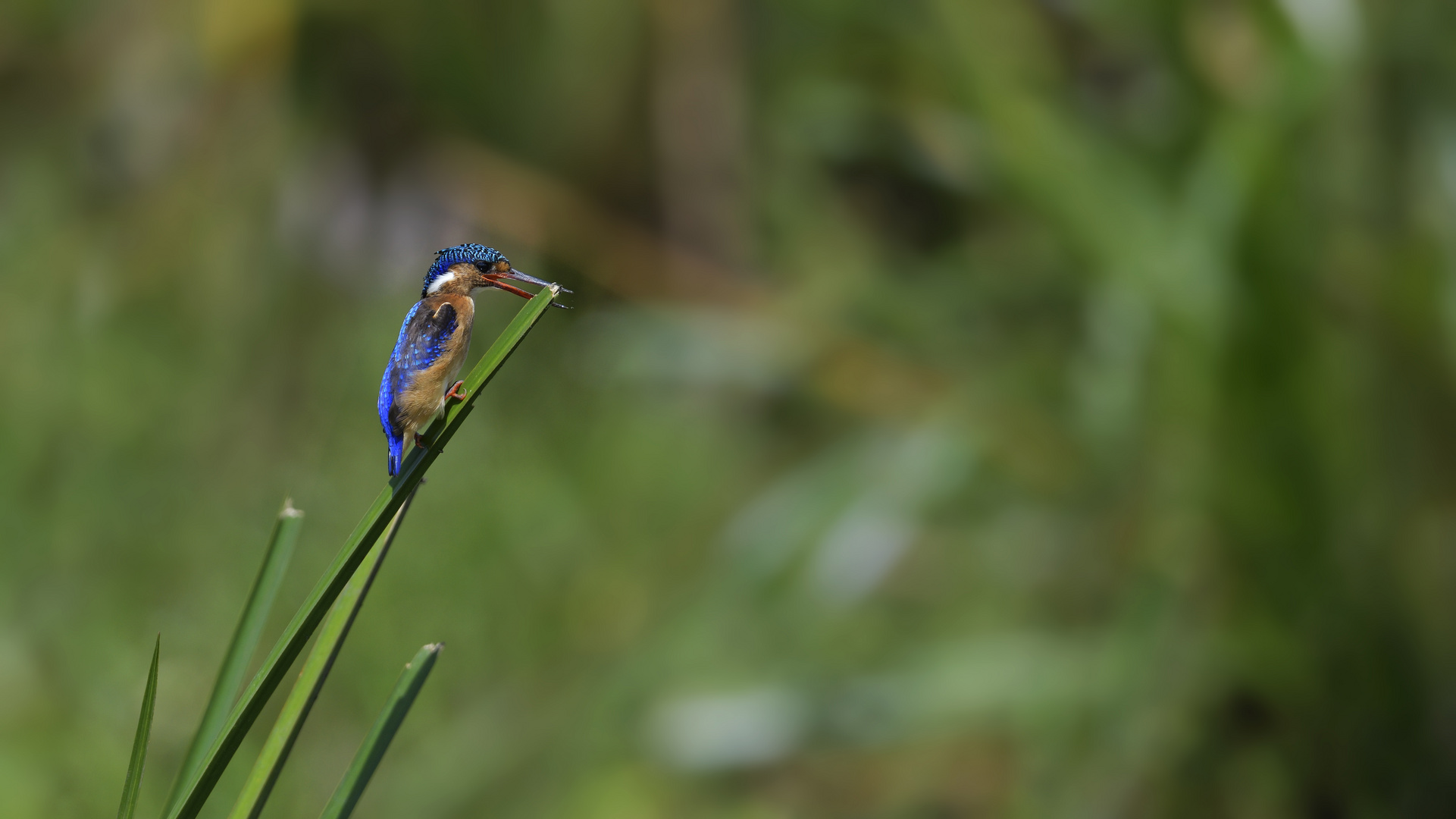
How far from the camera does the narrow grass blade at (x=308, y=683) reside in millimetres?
264

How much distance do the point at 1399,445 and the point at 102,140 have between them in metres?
1.71

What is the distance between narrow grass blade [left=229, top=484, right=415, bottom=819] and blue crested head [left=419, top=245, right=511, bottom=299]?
0.08 meters

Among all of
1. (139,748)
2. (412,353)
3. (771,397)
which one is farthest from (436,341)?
(771,397)

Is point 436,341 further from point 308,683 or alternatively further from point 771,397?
point 771,397

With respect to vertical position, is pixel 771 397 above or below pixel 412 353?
above

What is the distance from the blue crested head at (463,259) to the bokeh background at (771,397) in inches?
2.5

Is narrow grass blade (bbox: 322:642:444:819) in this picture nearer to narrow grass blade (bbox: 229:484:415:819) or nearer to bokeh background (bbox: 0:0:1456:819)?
narrow grass blade (bbox: 229:484:415:819)

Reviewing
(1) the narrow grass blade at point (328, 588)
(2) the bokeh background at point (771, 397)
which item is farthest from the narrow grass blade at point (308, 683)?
(2) the bokeh background at point (771, 397)

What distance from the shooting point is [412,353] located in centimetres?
32

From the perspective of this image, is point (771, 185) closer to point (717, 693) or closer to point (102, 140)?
point (717, 693)

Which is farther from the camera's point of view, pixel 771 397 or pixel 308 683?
pixel 771 397

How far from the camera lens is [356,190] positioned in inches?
69.2

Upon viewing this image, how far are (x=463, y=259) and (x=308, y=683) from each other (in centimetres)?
12

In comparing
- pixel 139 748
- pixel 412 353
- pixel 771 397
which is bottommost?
pixel 139 748
